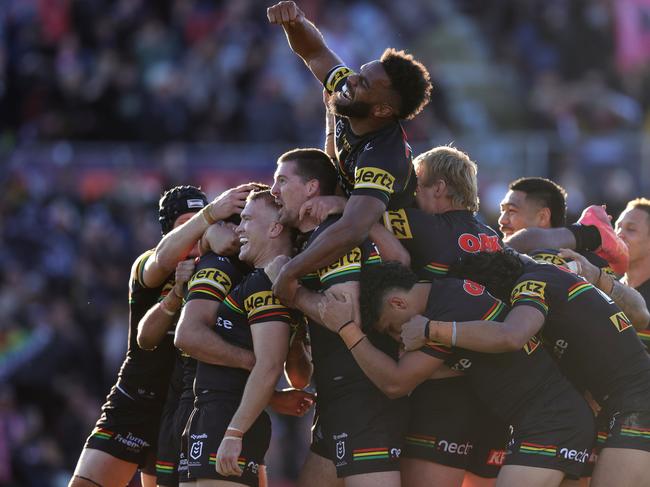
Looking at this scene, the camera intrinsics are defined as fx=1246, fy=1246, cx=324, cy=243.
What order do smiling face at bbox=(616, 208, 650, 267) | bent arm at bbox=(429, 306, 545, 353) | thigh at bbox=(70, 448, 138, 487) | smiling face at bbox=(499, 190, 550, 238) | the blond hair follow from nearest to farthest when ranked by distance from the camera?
bent arm at bbox=(429, 306, 545, 353) → the blond hair → smiling face at bbox=(499, 190, 550, 238) → thigh at bbox=(70, 448, 138, 487) → smiling face at bbox=(616, 208, 650, 267)

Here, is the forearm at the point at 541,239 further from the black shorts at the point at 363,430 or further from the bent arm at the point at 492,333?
the black shorts at the point at 363,430

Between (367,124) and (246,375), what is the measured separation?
1590mm

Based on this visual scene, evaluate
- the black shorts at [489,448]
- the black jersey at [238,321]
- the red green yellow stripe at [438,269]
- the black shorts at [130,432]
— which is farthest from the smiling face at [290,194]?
the black shorts at [130,432]

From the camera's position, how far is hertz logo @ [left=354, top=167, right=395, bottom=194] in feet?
22.5

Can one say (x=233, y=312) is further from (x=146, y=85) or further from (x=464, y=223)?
(x=146, y=85)

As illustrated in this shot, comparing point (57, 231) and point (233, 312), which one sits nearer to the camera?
point (233, 312)

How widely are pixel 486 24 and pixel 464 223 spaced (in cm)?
1560

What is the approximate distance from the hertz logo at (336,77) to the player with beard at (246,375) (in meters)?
0.80

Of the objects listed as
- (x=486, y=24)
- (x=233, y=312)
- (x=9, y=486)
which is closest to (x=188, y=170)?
(x=9, y=486)

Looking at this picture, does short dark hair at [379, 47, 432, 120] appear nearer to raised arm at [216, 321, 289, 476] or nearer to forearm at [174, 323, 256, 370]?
raised arm at [216, 321, 289, 476]

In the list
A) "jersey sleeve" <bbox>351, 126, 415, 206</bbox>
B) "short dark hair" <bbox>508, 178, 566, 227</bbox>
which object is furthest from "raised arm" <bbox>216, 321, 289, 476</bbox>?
"short dark hair" <bbox>508, 178, 566, 227</bbox>

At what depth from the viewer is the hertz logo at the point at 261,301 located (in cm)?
694

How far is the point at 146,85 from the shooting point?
1848 centimetres

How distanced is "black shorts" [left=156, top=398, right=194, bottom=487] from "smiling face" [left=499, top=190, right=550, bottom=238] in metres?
2.33
